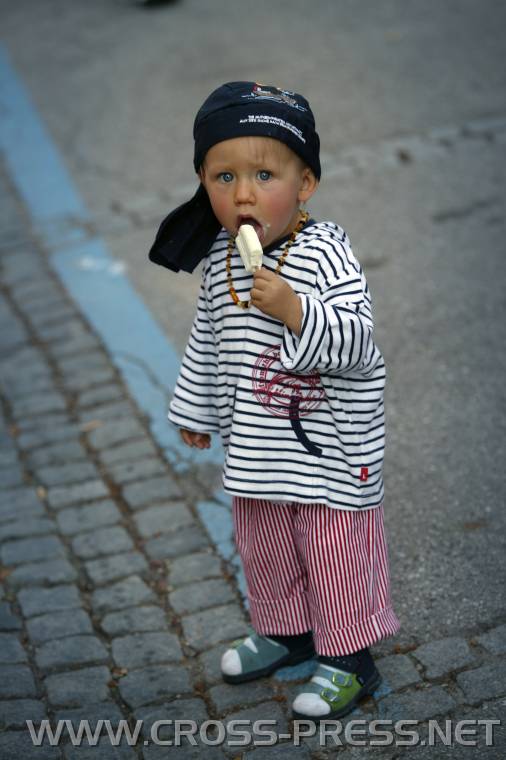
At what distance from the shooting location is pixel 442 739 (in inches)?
100

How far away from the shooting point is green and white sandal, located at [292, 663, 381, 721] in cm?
264

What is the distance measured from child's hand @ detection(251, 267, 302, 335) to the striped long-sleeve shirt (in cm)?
11

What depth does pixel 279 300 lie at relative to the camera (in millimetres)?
2242

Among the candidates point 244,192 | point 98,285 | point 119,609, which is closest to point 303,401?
point 244,192

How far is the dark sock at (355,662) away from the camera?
8.82ft

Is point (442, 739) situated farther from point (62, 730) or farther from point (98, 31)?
point (98, 31)

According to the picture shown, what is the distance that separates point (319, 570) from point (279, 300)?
754 mm

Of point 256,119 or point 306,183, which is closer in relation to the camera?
point 256,119

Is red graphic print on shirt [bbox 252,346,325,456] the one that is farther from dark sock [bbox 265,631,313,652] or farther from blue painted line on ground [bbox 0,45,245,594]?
blue painted line on ground [bbox 0,45,245,594]

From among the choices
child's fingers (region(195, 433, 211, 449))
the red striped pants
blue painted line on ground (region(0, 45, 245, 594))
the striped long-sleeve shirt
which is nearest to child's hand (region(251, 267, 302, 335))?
the striped long-sleeve shirt

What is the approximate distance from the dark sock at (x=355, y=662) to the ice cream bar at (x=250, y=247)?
1111 millimetres

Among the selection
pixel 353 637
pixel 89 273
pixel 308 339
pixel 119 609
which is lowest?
pixel 89 273

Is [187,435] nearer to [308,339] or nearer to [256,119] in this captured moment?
[308,339]

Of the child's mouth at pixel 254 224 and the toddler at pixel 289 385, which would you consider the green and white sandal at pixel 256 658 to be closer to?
the toddler at pixel 289 385
